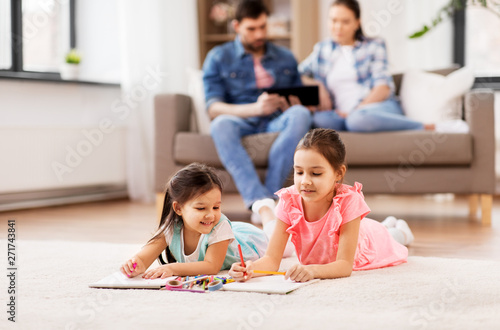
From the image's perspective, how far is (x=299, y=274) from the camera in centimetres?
159

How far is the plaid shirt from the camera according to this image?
10.8ft

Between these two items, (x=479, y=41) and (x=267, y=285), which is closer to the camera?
(x=267, y=285)

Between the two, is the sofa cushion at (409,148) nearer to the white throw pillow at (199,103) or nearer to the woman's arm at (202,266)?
the white throw pillow at (199,103)

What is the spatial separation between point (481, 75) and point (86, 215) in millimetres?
2758

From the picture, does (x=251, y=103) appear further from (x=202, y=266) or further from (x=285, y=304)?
(x=285, y=304)

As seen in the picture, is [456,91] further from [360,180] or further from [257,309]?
[257,309]

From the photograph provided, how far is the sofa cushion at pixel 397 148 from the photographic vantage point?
9.55 ft

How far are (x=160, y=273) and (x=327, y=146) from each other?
0.53 m

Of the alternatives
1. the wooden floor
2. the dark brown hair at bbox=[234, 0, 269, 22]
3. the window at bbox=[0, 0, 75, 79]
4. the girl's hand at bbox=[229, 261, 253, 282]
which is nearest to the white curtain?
the wooden floor

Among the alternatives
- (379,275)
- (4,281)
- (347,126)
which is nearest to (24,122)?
(347,126)

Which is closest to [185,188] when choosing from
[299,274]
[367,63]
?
[299,274]

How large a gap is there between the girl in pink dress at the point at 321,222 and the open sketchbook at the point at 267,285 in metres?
0.02

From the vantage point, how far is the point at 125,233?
269 cm

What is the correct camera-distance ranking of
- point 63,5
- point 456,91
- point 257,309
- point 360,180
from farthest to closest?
point 63,5, point 456,91, point 360,180, point 257,309
